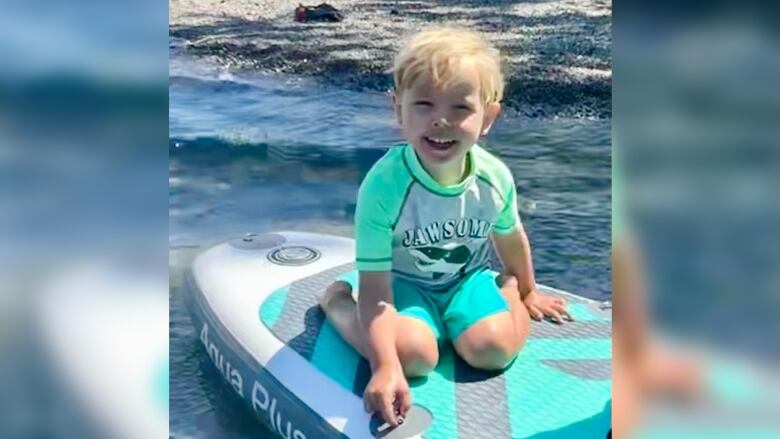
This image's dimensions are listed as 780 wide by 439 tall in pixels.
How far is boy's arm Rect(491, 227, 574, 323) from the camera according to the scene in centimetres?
139

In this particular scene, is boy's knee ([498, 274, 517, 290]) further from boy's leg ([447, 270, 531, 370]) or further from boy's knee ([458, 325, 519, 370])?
boy's knee ([458, 325, 519, 370])

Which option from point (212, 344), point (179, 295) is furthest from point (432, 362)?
point (179, 295)

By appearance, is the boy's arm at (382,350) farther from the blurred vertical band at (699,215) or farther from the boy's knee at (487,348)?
the blurred vertical band at (699,215)

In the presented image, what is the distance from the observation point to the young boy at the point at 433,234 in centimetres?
123

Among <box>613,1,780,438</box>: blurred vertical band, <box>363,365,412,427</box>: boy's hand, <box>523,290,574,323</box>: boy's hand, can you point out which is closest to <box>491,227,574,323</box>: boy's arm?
<box>523,290,574,323</box>: boy's hand

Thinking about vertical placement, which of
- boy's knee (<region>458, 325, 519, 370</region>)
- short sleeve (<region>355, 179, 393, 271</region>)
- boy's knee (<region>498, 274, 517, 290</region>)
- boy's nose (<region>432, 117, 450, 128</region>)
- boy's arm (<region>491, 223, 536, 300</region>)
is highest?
boy's nose (<region>432, 117, 450, 128</region>)

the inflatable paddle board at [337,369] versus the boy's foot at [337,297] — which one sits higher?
the boy's foot at [337,297]

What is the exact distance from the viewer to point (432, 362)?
4.13 ft

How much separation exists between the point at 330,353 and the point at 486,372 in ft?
0.74

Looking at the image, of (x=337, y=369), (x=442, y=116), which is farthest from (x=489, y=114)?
(x=337, y=369)

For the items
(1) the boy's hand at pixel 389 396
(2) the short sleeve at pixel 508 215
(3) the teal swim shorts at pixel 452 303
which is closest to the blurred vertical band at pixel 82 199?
(1) the boy's hand at pixel 389 396

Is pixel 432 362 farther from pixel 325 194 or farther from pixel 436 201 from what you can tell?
pixel 325 194

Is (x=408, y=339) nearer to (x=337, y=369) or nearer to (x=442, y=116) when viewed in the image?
(x=337, y=369)

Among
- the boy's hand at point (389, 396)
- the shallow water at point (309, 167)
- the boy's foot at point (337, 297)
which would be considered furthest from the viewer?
the shallow water at point (309, 167)
